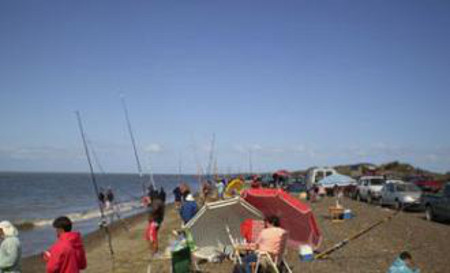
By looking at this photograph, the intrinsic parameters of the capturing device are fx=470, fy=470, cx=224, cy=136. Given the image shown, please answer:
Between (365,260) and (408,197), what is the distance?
13599 millimetres

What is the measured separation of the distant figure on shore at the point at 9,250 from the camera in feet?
20.4

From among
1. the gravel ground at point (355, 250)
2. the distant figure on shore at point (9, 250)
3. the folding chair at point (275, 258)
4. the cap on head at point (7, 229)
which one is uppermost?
the cap on head at point (7, 229)

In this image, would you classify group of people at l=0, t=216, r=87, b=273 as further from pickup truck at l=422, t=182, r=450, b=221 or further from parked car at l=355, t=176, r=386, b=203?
parked car at l=355, t=176, r=386, b=203

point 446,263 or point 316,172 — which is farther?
point 316,172

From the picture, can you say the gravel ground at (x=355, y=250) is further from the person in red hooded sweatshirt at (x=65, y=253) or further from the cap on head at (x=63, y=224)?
the cap on head at (x=63, y=224)

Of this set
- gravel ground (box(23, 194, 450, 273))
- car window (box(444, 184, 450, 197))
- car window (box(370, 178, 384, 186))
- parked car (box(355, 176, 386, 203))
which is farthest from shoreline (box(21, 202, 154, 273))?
car window (box(370, 178, 384, 186))

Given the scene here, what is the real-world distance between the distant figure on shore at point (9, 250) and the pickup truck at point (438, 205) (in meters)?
16.2

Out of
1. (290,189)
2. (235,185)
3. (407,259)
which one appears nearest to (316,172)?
(290,189)

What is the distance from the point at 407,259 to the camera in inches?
285

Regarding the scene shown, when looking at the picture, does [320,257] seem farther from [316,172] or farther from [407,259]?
[316,172]

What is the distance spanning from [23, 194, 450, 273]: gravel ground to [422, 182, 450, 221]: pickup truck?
1.30 m

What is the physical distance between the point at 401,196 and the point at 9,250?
20.9m

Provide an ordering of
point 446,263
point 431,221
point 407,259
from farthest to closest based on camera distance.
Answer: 1. point 431,221
2. point 446,263
3. point 407,259

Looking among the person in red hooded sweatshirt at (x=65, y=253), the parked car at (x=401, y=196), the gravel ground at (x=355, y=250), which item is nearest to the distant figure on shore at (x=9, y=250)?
the person in red hooded sweatshirt at (x=65, y=253)
